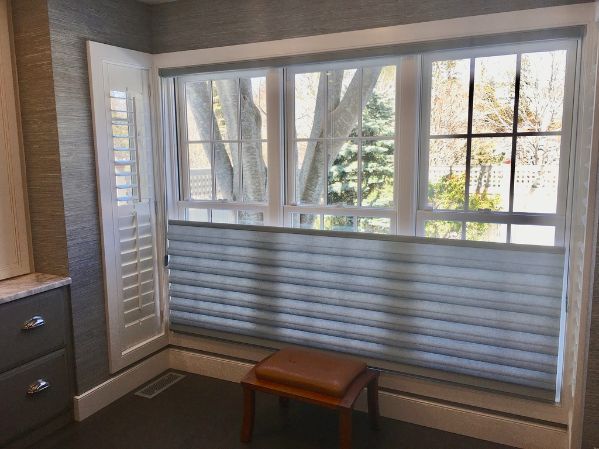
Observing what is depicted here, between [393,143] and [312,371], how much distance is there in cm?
124

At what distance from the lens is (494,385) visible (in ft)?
7.55

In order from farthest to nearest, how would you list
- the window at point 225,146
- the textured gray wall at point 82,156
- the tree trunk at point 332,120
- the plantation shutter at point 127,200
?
the window at point 225,146 < the plantation shutter at point 127,200 < the tree trunk at point 332,120 < the textured gray wall at point 82,156

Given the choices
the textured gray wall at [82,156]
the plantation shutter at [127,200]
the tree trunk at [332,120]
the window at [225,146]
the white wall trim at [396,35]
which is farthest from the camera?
the window at [225,146]

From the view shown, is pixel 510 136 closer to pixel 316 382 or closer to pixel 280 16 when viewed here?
pixel 280 16

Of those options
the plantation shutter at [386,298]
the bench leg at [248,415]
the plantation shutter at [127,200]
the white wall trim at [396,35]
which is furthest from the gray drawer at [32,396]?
the white wall trim at [396,35]

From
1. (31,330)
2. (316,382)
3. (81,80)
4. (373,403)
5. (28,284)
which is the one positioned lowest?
(373,403)

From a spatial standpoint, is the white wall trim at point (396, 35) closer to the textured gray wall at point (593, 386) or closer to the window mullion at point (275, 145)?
the window mullion at point (275, 145)

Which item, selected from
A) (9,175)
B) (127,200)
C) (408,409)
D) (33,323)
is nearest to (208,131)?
(127,200)

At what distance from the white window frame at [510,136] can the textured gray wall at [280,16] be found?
185 mm

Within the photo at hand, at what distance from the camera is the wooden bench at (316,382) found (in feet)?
7.01

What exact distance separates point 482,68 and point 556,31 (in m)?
0.35

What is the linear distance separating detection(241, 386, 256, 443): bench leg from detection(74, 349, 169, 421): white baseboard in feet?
2.97

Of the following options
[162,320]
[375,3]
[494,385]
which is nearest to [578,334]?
[494,385]

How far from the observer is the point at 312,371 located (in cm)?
227
